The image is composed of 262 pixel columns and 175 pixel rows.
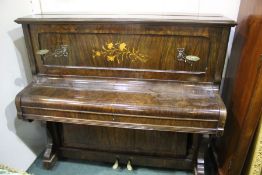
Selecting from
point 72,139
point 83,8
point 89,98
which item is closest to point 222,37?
point 89,98

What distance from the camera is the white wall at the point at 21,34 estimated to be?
5.54ft

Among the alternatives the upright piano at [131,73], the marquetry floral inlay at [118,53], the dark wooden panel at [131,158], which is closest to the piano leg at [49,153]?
the dark wooden panel at [131,158]

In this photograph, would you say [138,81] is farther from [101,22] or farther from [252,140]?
[252,140]

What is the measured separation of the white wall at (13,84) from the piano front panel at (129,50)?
349mm

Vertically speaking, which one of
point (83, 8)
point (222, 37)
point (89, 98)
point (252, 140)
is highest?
point (83, 8)

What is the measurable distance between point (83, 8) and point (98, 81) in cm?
61

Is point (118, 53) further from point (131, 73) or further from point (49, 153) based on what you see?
point (49, 153)

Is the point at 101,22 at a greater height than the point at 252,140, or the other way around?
the point at 101,22

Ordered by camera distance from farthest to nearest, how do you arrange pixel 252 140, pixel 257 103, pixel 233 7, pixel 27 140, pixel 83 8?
pixel 27 140 → pixel 83 8 → pixel 233 7 → pixel 252 140 → pixel 257 103

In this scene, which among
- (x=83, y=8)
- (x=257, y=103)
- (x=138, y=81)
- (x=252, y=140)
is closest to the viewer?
(x=257, y=103)

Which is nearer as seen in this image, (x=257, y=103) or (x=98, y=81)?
(x=257, y=103)

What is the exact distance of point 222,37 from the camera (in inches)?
53.8

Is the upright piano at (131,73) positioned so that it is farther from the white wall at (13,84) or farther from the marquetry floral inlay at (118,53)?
the white wall at (13,84)

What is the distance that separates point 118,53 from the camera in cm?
152
